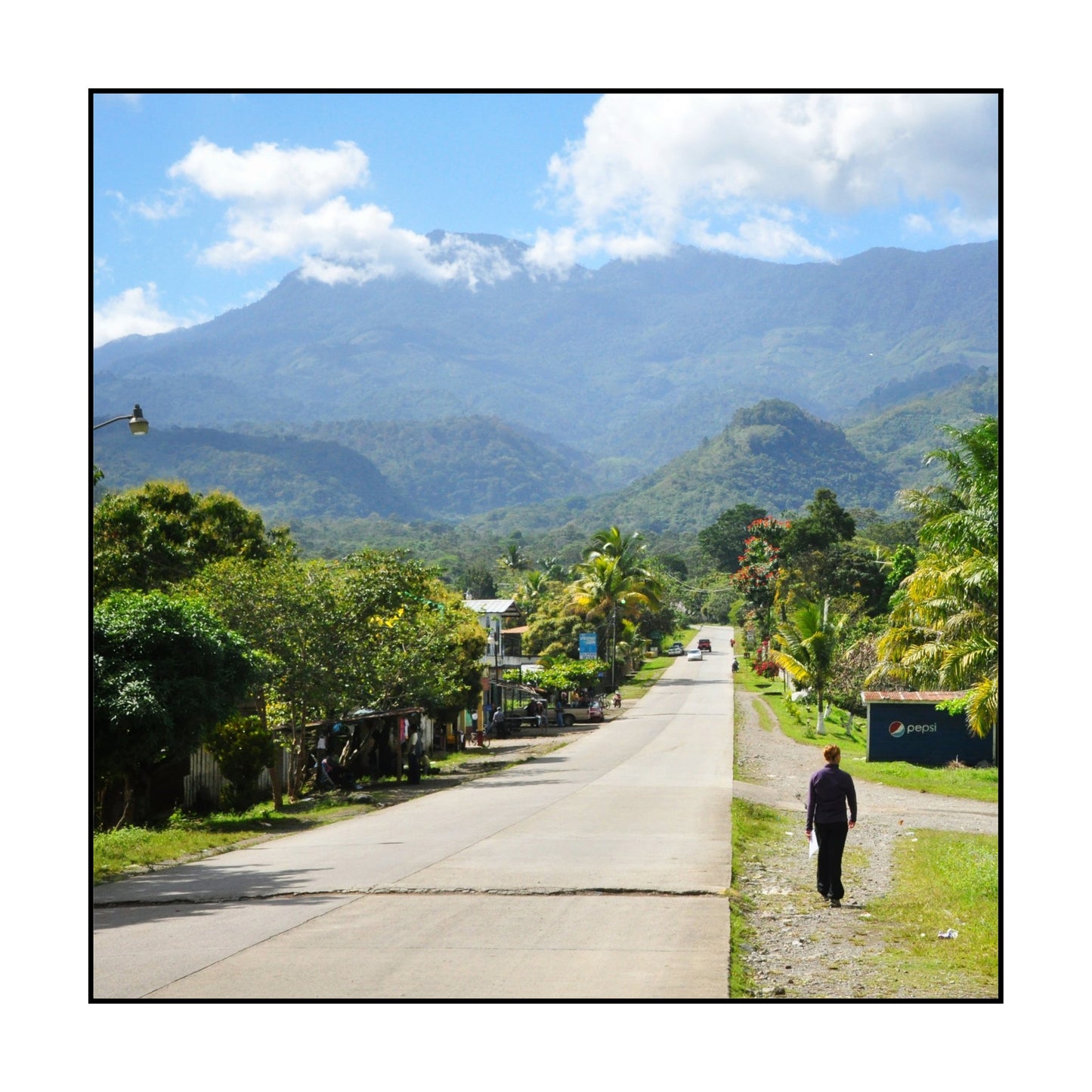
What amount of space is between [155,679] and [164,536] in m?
20.4

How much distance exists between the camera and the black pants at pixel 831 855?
11130 millimetres

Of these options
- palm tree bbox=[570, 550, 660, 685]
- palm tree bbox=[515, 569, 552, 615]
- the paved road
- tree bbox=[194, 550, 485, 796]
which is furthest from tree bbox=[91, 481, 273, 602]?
palm tree bbox=[515, 569, 552, 615]

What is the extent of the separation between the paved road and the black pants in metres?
1.02

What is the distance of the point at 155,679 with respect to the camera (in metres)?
16.9

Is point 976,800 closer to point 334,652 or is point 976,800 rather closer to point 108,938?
point 334,652

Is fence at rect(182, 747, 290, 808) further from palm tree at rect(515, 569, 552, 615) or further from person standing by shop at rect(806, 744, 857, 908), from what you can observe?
palm tree at rect(515, 569, 552, 615)

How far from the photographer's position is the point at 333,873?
13.2 meters

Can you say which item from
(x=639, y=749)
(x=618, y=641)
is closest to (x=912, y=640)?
(x=639, y=749)

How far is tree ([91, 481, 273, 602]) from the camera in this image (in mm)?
33719

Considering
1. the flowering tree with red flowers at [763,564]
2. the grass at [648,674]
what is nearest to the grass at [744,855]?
the grass at [648,674]

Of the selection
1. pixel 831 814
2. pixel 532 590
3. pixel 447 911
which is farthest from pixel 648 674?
pixel 447 911

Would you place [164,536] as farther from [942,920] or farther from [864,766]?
[942,920]

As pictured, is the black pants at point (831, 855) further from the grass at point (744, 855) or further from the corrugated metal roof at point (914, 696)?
the corrugated metal roof at point (914, 696)

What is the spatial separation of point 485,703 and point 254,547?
55.8 feet
